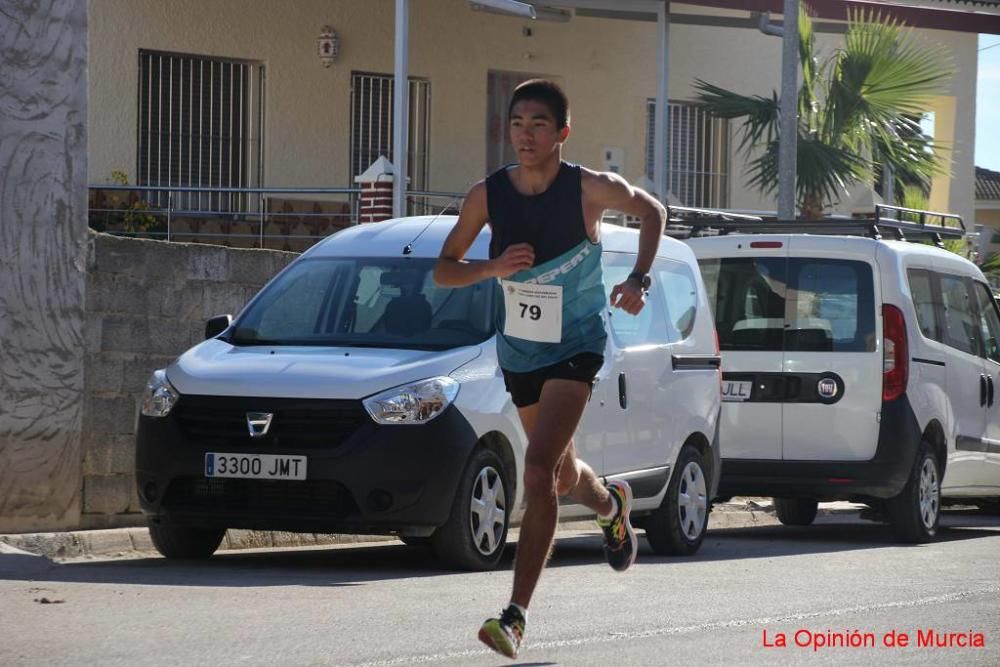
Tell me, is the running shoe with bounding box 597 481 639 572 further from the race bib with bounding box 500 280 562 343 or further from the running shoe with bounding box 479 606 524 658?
the running shoe with bounding box 479 606 524 658

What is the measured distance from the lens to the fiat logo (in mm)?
12445

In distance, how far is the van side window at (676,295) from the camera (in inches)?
460

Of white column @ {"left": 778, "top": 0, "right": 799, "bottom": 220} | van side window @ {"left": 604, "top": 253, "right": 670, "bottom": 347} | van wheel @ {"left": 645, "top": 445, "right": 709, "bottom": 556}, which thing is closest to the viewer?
van side window @ {"left": 604, "top": 253, "right": 670, "bottom": 347}

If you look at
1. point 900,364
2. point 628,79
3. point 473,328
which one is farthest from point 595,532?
point 628,79

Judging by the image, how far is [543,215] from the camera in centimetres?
689

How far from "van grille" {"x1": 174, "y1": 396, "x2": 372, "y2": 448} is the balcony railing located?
382 inches

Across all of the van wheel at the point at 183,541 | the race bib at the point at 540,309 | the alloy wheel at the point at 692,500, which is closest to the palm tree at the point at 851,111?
the alloy wheel at the point at 692,500

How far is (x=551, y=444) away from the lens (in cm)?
668

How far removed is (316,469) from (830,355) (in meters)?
4.52

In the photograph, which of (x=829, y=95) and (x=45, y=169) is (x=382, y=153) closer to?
(x=829, y=95)

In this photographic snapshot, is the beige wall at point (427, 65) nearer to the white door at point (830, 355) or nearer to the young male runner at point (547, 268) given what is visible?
the white door at point (830, 355)

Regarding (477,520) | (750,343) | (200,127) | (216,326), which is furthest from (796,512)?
(200,127)

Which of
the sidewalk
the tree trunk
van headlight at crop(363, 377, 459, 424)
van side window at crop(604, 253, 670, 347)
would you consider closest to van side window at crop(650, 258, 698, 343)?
van side window at crop(604, 253, 670, 347)

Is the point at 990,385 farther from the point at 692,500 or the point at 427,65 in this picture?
the point at 427,65
